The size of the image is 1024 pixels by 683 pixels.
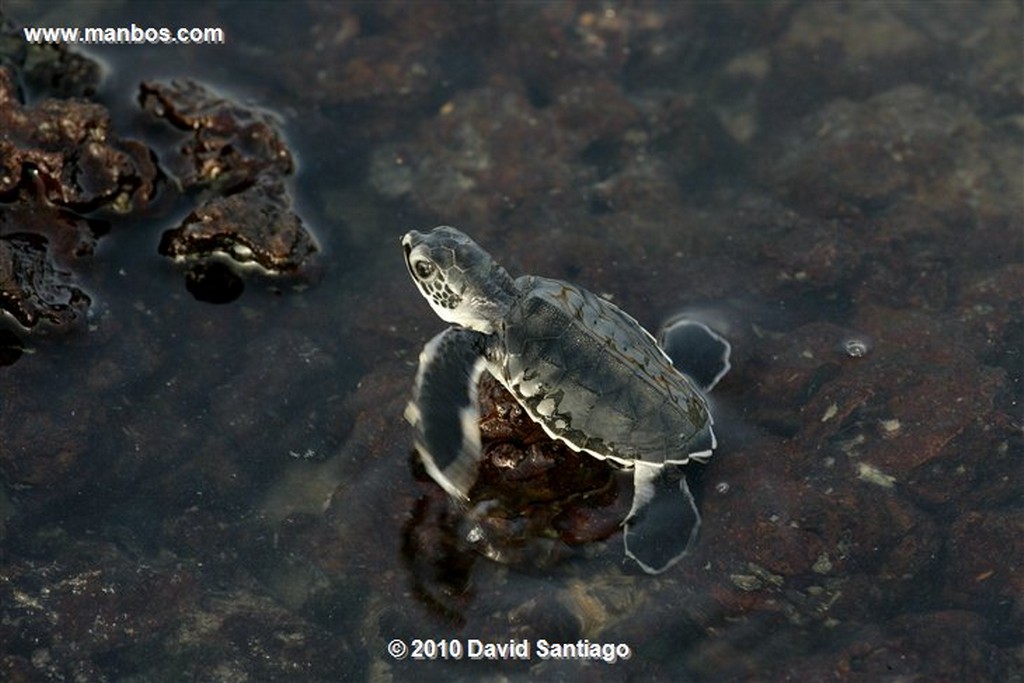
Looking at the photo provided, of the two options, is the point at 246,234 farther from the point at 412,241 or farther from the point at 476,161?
the point at 476,161

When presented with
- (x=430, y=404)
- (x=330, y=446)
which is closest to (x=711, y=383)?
(x=430, y=404)

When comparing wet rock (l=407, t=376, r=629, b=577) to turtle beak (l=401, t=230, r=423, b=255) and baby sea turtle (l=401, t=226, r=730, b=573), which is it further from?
turtle beak (l=401, t=230, r=423, b=255)

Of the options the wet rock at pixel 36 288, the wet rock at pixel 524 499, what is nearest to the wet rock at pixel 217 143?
the wet rock at pixel 36 288

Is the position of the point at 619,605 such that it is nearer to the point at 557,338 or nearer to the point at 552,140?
the point at 557,338

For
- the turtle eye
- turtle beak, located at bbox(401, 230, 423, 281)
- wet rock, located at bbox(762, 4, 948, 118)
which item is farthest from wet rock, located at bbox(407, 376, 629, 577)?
wet rock, located at bbox(762, 4, 948, 118)

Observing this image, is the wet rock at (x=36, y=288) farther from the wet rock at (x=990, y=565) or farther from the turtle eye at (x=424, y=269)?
the wet rock at (x=990, y=565)

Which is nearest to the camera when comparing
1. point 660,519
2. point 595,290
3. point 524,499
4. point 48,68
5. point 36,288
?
point 660,519

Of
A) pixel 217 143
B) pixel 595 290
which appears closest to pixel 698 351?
pixel 595 290
